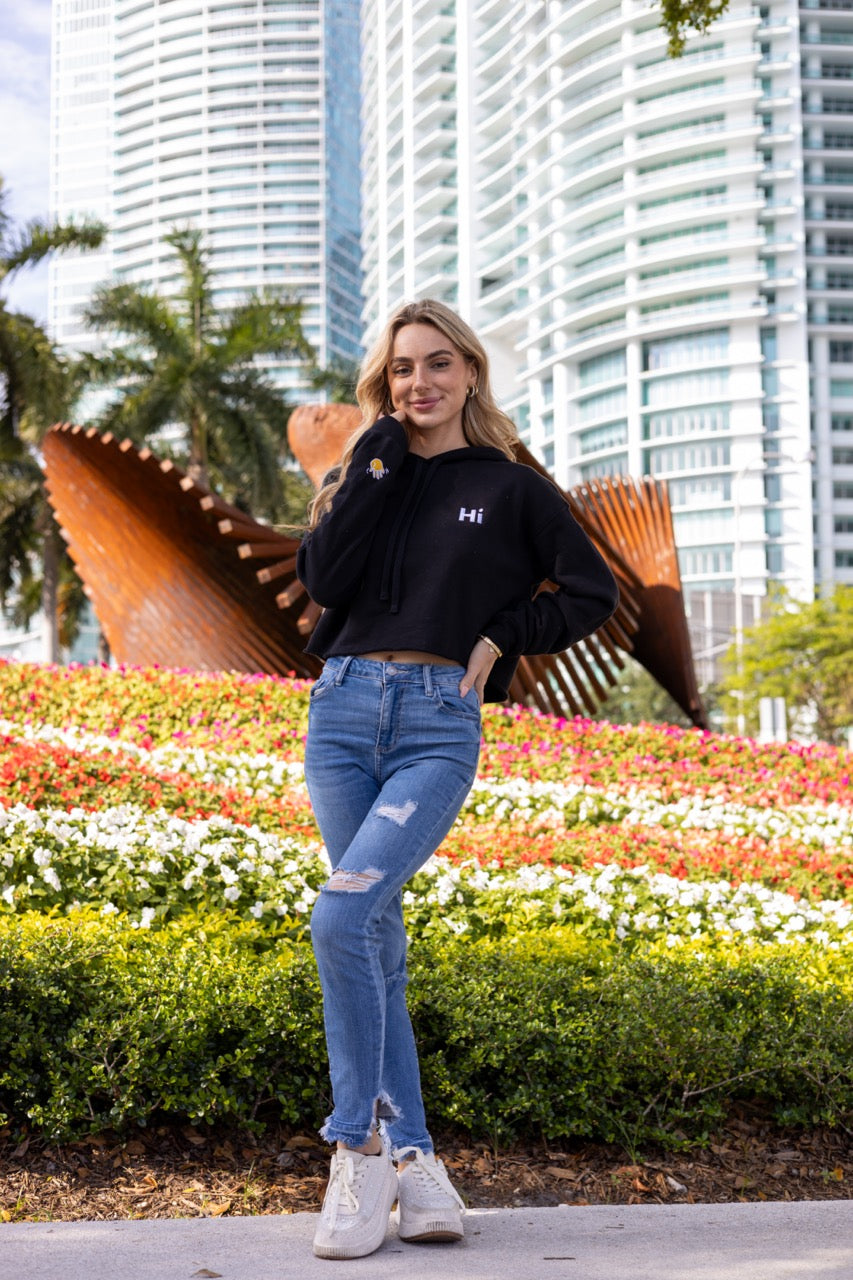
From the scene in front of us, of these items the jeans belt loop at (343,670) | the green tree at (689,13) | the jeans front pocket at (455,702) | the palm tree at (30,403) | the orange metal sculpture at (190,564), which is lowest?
the jeans front pocket at (455,702)

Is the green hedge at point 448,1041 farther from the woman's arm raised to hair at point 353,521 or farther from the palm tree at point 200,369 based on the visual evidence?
the palm tree at point 200,369

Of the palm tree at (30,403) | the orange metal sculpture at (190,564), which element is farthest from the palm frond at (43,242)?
the orange metal sculpture at (190,564)

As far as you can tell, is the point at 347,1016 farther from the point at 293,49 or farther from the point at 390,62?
the point at 293,49

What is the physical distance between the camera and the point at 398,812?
2.72 meters

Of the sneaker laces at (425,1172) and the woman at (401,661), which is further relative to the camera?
the sneaker laces at (425,1172)

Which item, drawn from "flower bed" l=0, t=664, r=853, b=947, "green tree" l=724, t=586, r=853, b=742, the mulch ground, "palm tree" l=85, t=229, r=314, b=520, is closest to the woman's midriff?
the mulch ground

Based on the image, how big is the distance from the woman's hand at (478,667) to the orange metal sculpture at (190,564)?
781 cm

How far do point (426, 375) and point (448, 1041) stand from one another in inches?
74.2

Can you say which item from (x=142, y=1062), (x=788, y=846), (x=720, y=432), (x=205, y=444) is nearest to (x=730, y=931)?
(x=788, y=846)

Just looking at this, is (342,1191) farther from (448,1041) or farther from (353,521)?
(353,521)

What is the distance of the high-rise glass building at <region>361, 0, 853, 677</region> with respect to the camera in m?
77.1

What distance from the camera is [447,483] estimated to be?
301 cm

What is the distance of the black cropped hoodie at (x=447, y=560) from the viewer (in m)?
2.87

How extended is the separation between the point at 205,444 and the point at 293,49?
110 m
